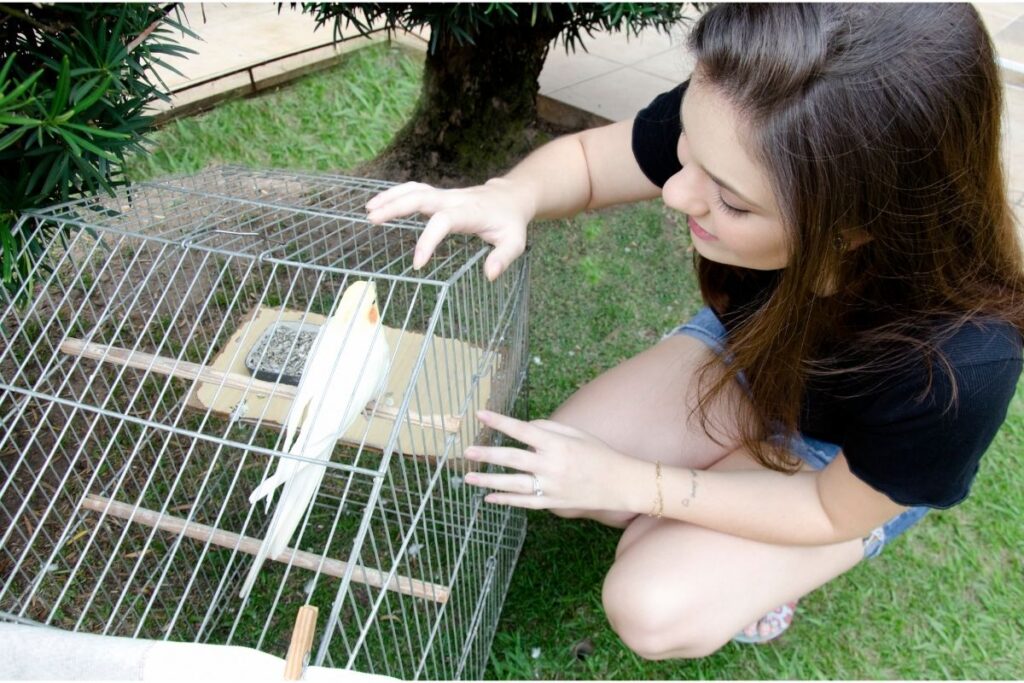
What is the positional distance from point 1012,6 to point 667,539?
3453 mm

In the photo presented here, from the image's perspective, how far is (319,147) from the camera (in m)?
2.51

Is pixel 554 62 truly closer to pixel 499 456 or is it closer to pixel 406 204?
pixel 406 204

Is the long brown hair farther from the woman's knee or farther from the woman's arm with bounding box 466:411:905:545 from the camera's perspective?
the woman's knee

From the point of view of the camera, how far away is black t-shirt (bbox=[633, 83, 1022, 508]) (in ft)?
2.87

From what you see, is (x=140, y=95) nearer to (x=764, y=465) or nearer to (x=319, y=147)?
(x=764, y=465)

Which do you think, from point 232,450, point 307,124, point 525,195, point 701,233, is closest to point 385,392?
point 525,195

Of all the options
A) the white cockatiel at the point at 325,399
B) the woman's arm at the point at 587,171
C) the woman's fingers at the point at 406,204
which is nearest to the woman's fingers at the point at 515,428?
the white cockatiel at the point at 325,399

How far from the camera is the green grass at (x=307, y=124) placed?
2.38 m

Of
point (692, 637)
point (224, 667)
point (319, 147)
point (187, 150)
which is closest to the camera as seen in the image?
point (224, 667)

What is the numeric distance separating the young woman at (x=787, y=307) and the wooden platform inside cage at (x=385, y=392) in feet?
0.33

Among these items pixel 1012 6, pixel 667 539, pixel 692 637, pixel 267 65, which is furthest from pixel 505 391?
pixel 1012 6

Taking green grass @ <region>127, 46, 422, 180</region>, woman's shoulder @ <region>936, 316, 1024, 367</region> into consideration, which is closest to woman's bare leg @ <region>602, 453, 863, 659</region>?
woman's shoulder @ <region>936, 316, 1024, 367</region>

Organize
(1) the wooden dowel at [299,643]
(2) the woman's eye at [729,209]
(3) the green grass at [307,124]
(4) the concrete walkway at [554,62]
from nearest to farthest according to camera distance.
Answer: (1) the wooden dowel at [299,643]
(2) the woman's eye at [729,209]
(3) the green grass at [307,124]
(4) the concrete walkway at [554,62]

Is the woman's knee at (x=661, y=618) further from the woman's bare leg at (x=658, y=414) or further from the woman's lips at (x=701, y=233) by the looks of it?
the woman's lips at (x=701, y=233)
